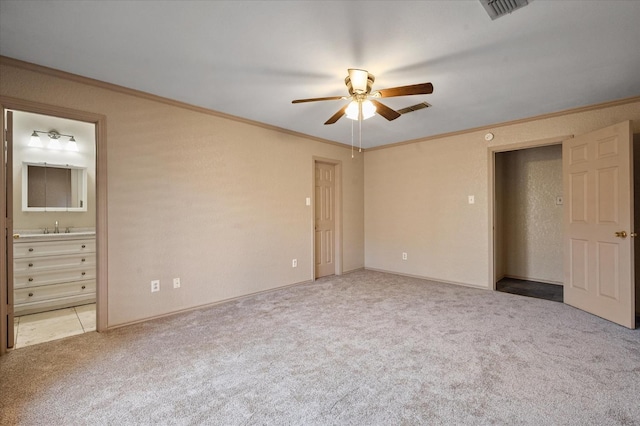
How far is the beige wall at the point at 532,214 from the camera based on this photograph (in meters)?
4.55

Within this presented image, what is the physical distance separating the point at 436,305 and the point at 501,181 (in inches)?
114

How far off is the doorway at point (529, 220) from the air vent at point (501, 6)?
3174mm

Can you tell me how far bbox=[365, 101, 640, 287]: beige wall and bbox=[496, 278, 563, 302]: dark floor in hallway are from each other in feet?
1.41

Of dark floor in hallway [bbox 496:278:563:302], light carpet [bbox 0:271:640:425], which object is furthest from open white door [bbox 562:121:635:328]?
dark floor in hallway [bbox 496:278:563:302]

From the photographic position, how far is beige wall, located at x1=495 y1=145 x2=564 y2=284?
455cm

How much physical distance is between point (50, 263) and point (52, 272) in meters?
0.11

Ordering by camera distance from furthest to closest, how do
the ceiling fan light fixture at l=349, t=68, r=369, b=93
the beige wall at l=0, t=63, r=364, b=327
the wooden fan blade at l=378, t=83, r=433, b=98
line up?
the beige wall at l=0, t=63, r=364, b=327
the ceiling fan light fixture at l=349, t=68, r=369, b=93
the wooden fan blade at l=378, t=83, r=433, b=98

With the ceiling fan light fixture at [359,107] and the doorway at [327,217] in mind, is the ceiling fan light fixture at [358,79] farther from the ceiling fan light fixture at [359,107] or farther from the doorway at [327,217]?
the doorway at [327,217]

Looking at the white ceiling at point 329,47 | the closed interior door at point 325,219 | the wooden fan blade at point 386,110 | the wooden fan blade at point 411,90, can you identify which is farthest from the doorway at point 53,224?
the wooden fan blade at point 411,90

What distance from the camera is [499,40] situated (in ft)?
6.84

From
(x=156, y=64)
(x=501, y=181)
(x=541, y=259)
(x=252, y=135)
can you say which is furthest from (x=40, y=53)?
(x=541, y=259)

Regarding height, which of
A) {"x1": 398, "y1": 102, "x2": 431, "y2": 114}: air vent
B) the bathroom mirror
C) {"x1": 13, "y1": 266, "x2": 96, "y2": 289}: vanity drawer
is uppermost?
{"x1": 398, "y1": 102, "x2": 431, "y2": 114}: air vent

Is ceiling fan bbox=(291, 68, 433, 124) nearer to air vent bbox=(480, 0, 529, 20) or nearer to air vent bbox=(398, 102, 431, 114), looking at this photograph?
air vent bbox=(480, 0, 529, 20)

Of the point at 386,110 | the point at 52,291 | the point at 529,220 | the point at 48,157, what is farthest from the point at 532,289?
the point at 48,157
